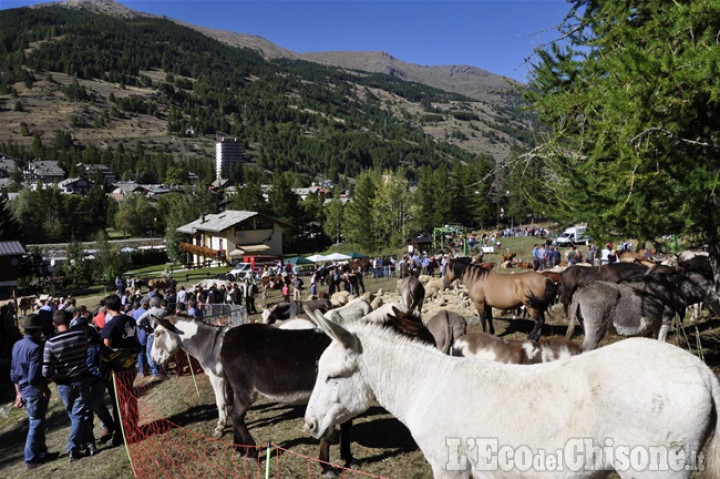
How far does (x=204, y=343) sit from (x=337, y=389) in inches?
189

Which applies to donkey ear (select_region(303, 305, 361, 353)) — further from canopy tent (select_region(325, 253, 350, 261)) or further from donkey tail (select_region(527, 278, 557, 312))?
canopy tent (select_region(325, 253, 350, 261))

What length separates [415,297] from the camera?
14.3 meters

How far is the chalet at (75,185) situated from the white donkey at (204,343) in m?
133

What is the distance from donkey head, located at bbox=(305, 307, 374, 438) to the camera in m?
3.70

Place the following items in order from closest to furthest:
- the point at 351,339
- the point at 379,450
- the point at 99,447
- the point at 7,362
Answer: the point at 351,339 → the point at 379,450 → the point at 99,447 → the point at 7,362

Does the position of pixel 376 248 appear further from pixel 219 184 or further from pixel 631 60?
pixel 219 184

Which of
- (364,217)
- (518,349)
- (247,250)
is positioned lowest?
(247,250)

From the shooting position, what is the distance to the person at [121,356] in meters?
8.00

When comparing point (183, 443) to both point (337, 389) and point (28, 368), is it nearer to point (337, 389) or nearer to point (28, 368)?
point (28, 368)

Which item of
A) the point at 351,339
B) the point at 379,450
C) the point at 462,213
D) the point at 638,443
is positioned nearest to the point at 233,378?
the point at 379,450

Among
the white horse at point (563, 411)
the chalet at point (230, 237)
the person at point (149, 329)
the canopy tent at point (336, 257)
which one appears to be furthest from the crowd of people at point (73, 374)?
the chalet at point (230, 237)

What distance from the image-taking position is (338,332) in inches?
142

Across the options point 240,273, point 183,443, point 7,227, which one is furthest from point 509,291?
point 7,227

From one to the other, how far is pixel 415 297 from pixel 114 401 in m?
8.53
